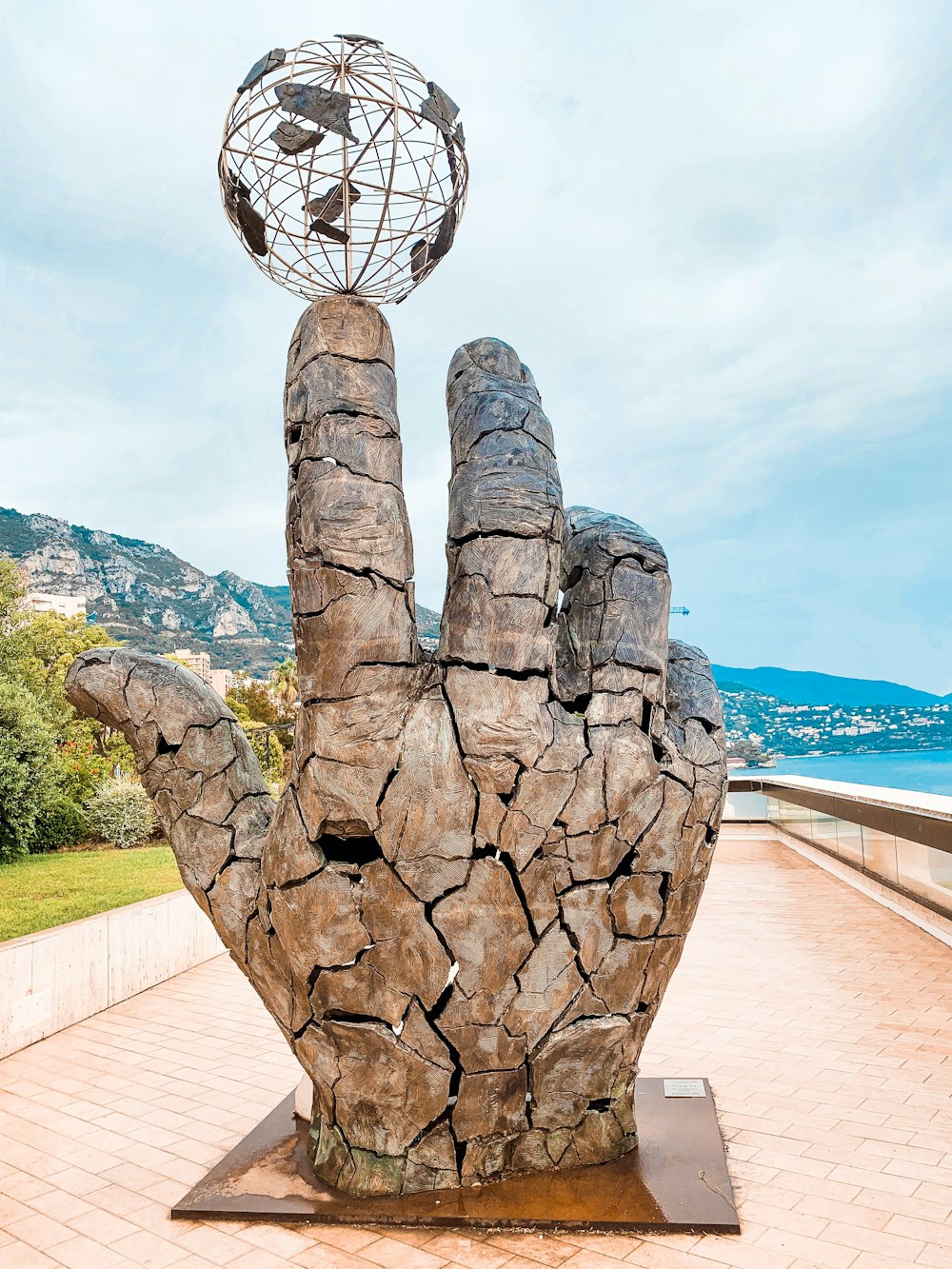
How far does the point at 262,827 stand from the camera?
4055mm

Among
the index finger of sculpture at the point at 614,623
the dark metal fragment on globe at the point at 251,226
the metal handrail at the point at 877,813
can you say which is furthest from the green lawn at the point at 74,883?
the metal handrail at the point at 877,813

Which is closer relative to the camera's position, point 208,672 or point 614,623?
point 614,623

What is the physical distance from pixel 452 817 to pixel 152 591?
205ft

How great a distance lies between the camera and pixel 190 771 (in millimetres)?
3984

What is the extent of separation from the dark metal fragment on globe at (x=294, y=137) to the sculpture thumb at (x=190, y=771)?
2093 millimetres

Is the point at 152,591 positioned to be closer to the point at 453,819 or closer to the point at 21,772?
the point at 21,772

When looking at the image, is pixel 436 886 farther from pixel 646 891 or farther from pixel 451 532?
pixel 451 532

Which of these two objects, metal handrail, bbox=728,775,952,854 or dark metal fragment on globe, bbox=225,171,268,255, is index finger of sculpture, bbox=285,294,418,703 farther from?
metal handrail, bbox=728,775,952,854

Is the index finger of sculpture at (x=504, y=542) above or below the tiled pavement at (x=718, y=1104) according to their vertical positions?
above

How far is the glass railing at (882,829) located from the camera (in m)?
7.59

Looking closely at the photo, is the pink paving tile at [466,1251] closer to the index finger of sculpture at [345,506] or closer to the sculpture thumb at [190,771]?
the sculpture thumb at [190,771]

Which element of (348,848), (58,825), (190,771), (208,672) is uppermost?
(208,672)

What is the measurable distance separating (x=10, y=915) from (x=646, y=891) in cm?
516

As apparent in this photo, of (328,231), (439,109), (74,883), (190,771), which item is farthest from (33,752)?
(439,109)
